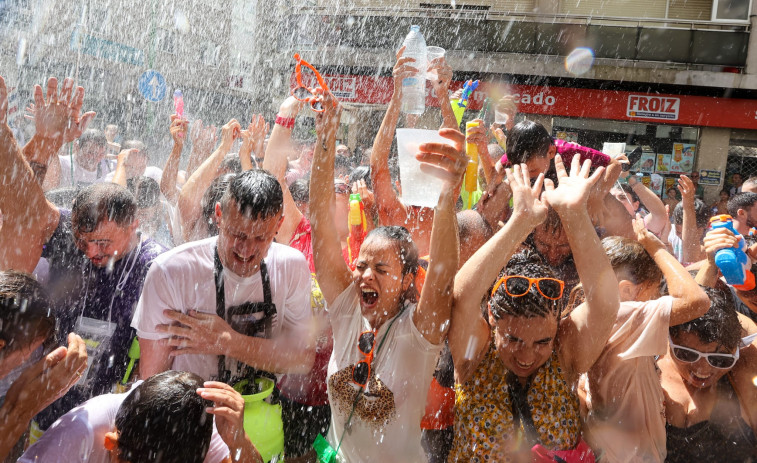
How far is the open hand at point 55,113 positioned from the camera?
332 centimetres

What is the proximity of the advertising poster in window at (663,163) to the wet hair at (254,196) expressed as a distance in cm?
1591

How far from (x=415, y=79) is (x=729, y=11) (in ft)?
58.1

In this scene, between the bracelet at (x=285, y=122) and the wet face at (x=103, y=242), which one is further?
the bracelet at (x=285, y=122)

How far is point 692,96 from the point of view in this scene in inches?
653

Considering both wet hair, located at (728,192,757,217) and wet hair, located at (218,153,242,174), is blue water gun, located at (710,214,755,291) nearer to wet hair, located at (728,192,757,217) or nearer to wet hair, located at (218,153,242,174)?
wet hair, located at (728,192,757,217)

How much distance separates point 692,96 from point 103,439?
1800 centimetres

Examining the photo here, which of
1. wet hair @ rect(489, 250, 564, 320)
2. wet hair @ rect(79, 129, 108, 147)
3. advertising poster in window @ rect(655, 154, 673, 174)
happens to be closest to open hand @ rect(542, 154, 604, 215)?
wet hair @ rect(489, 250, 564, 320)

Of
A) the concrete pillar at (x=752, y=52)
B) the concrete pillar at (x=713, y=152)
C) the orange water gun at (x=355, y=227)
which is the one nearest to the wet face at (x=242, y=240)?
the orange water gun at (x=355, y=227)

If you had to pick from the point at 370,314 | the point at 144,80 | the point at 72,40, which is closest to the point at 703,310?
the point at 370,314

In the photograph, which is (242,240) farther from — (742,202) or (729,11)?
(729,11)

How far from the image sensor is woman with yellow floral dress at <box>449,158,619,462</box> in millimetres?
2404

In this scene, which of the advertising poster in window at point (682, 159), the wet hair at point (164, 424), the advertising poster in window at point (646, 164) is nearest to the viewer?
the wet hair at point (164, 424)

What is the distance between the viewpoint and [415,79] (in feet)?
13.0

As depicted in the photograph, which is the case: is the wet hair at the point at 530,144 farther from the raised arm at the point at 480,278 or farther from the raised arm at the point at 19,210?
the raised arm at the point at 19,210
